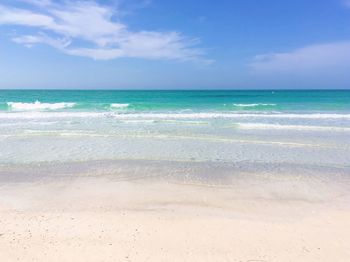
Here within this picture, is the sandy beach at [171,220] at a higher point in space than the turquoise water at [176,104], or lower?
lower

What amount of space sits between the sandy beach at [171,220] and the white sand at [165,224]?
0.05 ft

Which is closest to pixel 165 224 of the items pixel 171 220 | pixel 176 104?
pixel 171 220

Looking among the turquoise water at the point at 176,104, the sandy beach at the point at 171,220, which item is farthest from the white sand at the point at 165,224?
the turquoise water at the point at 176,104

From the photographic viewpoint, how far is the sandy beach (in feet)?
13.6

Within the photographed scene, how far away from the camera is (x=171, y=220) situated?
5.12 m

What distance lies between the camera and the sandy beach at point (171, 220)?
4.15 m

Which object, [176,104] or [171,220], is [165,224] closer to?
[171,220]

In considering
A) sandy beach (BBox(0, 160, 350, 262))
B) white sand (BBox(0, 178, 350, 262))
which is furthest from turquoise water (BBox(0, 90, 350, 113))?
white sand (BBox(0, 178, 350, 262))

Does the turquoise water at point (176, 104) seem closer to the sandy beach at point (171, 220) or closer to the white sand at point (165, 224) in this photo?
the sandy beach at point (171, 220)

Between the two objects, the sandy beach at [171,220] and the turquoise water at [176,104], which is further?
the turquoise water at [176,104]

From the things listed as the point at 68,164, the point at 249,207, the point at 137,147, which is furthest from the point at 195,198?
the point at 137,147

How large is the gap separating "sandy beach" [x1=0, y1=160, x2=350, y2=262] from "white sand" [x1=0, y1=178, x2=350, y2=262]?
2cm

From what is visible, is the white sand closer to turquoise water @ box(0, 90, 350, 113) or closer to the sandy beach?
Answer: the sandy beach

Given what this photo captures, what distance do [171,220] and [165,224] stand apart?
0.19m
